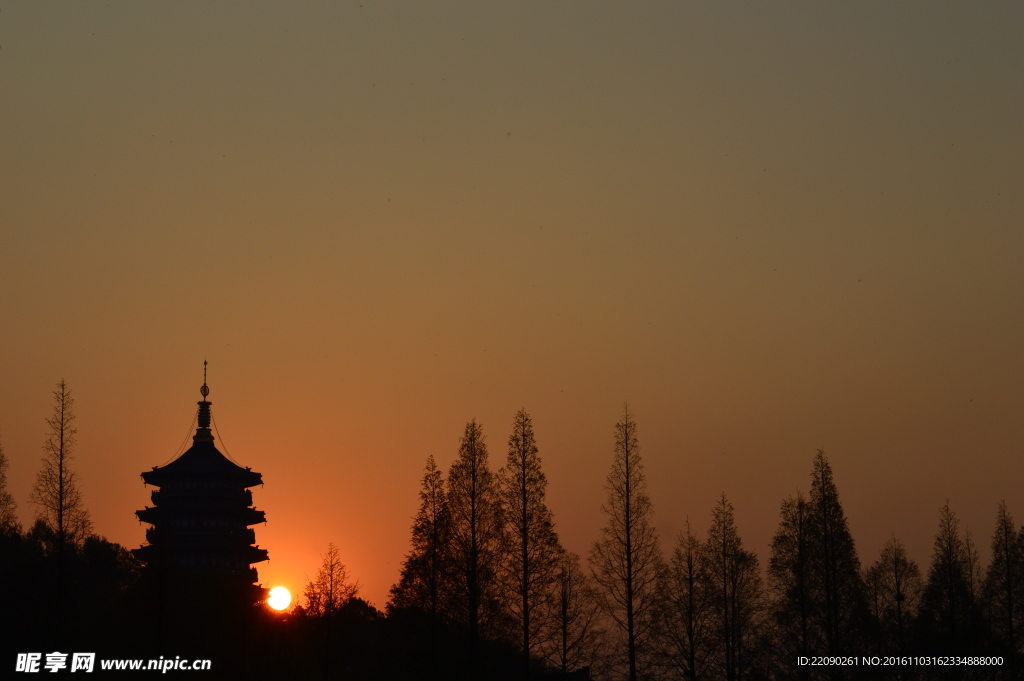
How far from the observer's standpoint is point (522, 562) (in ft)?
134

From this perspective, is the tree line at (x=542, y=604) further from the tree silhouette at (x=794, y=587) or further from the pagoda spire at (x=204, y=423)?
the pagoda spire at (x=204, y=423)

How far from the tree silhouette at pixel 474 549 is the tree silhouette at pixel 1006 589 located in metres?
24.3

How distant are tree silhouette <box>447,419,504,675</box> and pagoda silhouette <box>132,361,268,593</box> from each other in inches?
1868

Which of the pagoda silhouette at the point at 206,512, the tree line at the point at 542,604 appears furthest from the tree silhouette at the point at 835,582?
the pagoda silhouette at the point at 206,512

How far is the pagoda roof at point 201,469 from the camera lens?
287 ft

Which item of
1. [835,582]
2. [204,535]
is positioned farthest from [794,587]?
[204,535]

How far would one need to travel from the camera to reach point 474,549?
41594 millimetres

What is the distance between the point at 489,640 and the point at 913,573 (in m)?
27.0

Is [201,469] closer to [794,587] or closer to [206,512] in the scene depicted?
[206,512]

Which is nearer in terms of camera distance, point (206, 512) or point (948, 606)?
point (948, 606)

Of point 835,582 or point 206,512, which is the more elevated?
point 206,512

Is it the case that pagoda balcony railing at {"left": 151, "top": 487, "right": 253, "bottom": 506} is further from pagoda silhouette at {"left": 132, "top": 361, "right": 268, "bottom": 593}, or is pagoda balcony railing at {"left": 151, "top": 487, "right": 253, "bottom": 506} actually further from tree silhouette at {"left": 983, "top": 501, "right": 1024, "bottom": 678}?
tree silhouette at {"left": 983, "top": 501, "right": 1024, "bottom": 678}

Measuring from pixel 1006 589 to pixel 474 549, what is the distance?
2702 cm

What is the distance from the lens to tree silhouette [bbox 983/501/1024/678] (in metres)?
52.2
